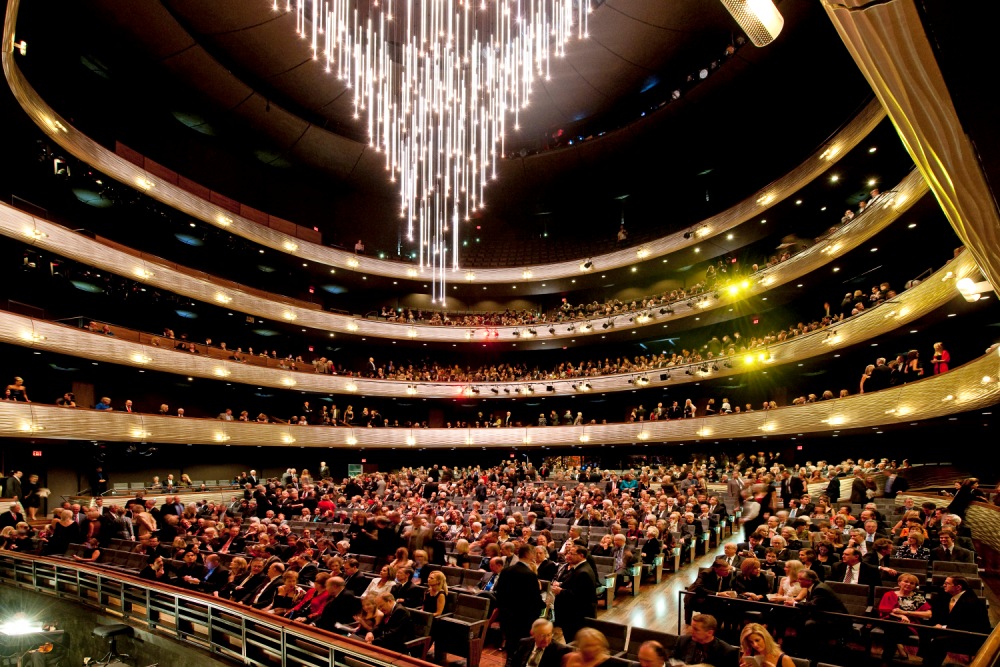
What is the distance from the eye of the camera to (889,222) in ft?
49.2

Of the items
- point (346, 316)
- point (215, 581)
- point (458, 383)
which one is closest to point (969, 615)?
point (215, 581)

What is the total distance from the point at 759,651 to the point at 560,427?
2392 centimetres

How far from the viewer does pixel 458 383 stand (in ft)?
98.9

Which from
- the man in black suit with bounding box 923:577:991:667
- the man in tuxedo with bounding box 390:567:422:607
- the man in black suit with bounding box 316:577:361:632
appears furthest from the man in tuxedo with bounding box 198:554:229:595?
the man in black suit with bounding box 923:577:991:667

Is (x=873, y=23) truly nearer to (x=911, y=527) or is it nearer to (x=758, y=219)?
(x=911, y=527)

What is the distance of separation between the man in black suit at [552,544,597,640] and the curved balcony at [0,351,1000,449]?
806 cm

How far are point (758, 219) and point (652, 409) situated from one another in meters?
9.85

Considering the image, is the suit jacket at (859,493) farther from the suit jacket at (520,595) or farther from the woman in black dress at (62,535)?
the woman in black dress at (62,535)

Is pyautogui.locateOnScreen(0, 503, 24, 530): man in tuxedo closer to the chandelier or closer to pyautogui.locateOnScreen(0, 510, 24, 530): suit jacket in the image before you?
pyautogui.locateOnScreen(0, 510, 24, 530): suit jacket

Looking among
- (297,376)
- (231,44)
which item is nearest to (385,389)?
(297,376)

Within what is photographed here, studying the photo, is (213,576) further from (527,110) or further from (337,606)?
(527,110)

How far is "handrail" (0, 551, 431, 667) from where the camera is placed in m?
4.91

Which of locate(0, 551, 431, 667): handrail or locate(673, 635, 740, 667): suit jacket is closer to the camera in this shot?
locate(673, 635, 740, 667): suit jacket

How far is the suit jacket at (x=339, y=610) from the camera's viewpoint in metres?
5.89
